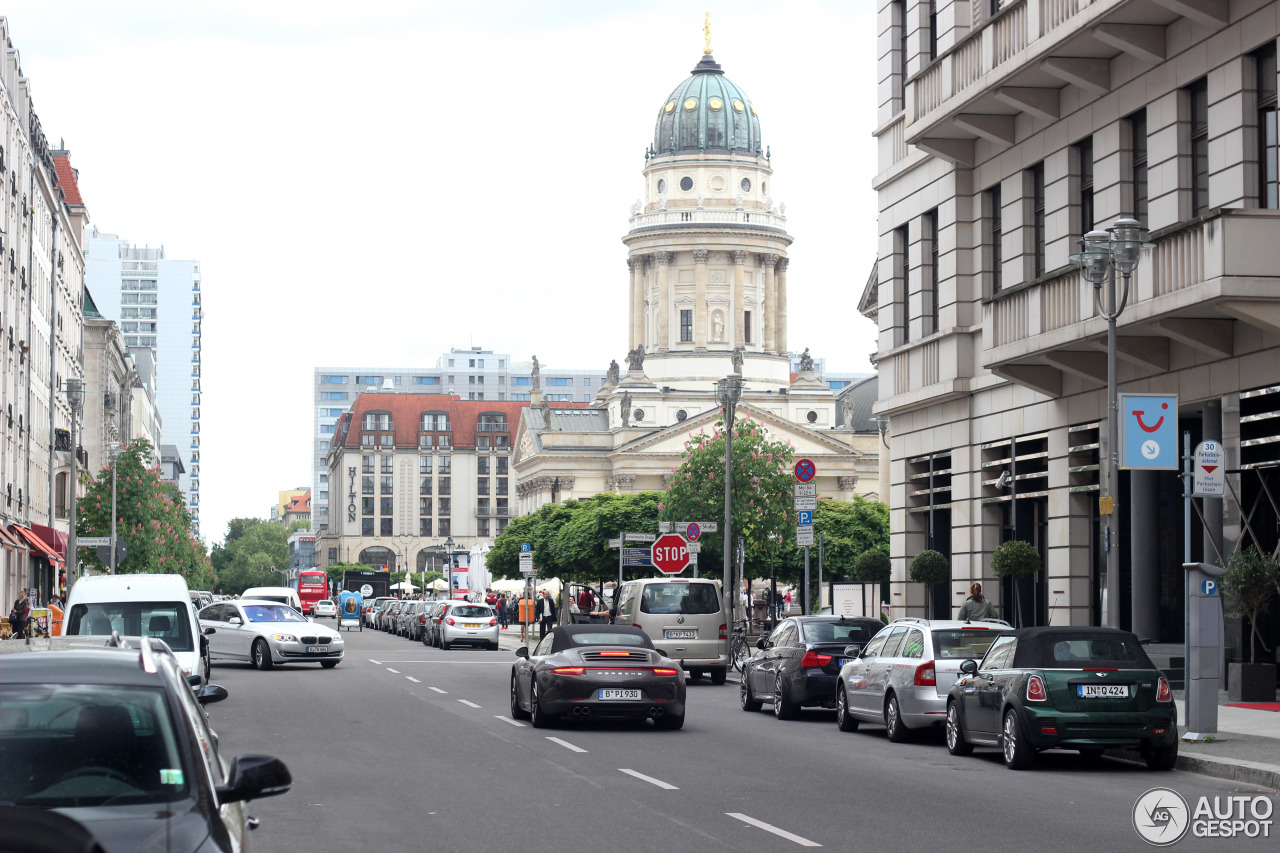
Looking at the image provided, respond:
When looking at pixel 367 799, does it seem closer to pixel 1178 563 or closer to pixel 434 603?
pixel 1178 563

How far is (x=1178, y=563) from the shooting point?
26938mm

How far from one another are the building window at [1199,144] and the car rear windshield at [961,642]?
7975 mm

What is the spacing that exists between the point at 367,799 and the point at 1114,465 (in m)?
10.9

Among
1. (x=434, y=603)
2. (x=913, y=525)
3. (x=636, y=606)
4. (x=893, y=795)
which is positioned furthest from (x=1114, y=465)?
(x=434, y=603)

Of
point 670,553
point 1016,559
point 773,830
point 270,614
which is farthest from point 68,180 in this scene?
point 773,830

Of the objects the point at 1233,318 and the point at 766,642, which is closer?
the point at 1233,318

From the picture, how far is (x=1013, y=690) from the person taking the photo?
55.8 feet

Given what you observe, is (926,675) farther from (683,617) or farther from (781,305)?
(781,305)

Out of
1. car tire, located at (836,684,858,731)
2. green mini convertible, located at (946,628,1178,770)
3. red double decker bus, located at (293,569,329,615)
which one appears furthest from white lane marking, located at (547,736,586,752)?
red double decker bus, located at (293,569,329,615)

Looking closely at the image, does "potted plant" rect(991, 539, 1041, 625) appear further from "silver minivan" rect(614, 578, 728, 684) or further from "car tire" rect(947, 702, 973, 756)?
"car tire" rect(947, 702, 973, 756)

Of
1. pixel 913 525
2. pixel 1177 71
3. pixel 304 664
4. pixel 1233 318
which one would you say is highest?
pixel 1177 71

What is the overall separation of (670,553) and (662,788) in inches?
987

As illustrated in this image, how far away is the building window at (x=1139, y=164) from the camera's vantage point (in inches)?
1053

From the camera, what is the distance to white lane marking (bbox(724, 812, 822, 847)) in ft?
37.4
